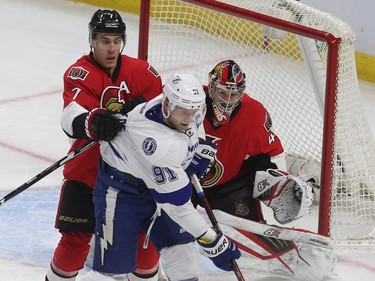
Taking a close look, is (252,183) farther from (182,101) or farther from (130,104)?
(182,101)

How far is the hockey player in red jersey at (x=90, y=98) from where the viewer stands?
377cm

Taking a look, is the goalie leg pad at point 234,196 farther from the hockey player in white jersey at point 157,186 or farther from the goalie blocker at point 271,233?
the hockey player in white jersey at point 157,186

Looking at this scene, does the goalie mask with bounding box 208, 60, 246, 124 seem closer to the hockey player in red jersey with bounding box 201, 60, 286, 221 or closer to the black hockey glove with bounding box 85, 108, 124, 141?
the hockey player in red jersey with bounding box 201, 60, 286, 221

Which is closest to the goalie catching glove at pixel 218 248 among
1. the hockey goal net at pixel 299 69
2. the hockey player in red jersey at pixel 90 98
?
the hockey player in red jersey at pixel 90 98

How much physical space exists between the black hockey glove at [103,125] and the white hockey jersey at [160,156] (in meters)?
0.03

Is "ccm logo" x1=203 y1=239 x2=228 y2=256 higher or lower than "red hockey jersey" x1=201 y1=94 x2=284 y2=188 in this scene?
lower

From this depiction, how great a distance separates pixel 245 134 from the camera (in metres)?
4.04

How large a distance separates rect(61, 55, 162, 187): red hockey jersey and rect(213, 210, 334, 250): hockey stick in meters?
0.53

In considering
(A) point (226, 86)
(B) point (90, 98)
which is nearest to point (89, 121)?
(B) point (90, 98)

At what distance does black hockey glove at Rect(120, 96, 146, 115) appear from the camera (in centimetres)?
374

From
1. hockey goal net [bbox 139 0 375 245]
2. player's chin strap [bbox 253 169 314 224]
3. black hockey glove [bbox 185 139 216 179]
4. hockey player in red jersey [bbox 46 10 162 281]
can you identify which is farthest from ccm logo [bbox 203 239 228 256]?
hockey goal net [bbox 139 0 375 245]

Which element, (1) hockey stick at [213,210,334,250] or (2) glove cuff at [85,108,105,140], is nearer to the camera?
(2) glove cuff at [85,108,105,140]

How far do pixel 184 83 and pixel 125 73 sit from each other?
471mm

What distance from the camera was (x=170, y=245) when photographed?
12.0 ft
